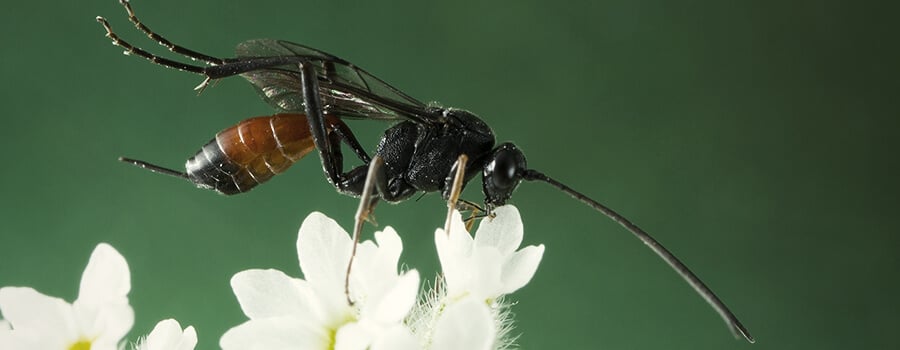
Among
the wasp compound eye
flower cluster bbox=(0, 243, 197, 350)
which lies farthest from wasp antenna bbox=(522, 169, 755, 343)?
flower cluster bbox=(0, 243, 197, 350)

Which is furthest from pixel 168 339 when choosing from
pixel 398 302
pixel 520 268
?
pixel 520 268

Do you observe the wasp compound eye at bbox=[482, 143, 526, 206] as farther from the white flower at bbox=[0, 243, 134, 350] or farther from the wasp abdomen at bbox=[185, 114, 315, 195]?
the white flower at bbox=[0, 243, 134, 350]

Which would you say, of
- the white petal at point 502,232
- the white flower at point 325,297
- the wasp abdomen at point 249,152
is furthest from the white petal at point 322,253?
the wasp abdomen at point 249,152

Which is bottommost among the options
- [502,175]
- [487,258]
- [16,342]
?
[16,342]

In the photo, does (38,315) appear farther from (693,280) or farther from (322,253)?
(693,280)

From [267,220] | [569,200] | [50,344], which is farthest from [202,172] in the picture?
[569,200]

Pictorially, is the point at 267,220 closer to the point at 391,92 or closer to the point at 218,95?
the point at 218,95
